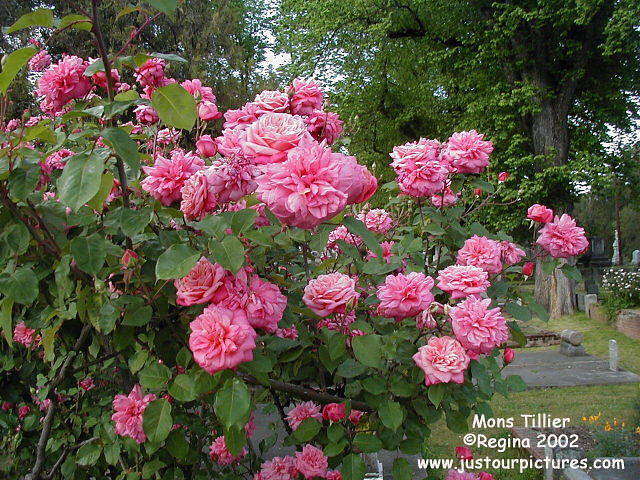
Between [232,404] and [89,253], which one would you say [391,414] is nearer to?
[232,404]

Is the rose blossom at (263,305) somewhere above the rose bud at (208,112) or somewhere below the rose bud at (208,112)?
below

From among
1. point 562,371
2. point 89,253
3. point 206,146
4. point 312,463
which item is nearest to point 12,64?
point 89,253

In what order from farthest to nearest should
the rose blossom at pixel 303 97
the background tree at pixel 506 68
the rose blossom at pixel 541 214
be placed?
the background tree at pixel 506 68 < the rose blossom at pixel 541 214 < the rose blossom at pixel 303 97

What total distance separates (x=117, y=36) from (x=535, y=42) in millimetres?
9417

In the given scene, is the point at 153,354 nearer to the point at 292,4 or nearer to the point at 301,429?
the point at 301,429

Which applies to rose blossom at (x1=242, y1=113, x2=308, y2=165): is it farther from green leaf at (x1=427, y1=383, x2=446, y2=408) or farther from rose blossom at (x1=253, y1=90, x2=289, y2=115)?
green leaf at (x1=427, y1=383, x2=446, y2=408)

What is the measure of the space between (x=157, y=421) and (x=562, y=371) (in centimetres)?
815

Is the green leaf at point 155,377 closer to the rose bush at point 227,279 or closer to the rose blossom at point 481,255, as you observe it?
the rose bush at point 227,279

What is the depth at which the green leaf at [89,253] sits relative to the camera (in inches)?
39.6

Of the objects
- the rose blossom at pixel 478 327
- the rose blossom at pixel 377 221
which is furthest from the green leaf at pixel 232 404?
the rose blossom at pixel 377 221

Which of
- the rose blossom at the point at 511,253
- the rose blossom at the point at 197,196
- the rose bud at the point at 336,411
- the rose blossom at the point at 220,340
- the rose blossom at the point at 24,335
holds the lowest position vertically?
the rose bud at the point at 336,411

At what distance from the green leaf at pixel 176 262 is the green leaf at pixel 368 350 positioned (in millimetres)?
439

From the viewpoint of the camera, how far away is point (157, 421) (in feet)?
3.61

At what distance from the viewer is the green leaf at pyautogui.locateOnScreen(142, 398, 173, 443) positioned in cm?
109
